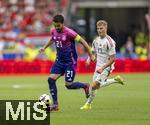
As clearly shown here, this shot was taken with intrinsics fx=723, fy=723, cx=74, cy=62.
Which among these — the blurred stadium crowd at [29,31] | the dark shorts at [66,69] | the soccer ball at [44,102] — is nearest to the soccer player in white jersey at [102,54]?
the dark shorts at [66,69]

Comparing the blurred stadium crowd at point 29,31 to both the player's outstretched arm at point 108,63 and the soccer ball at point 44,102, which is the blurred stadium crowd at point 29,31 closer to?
the player's outstretched arm at point 108,63

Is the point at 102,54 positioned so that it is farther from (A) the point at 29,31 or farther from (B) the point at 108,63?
(A) the point at 29,31

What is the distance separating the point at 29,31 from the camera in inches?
1661

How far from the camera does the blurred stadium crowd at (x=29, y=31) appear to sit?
40.7 m

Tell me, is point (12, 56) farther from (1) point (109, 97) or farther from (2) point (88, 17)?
(1) point (109, 97)

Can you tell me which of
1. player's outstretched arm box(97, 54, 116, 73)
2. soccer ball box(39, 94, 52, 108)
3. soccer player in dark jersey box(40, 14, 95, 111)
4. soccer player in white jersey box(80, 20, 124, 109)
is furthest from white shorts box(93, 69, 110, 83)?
soccer ball box(39, 94, 52, 108)

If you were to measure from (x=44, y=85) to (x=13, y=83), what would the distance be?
2.04 metres

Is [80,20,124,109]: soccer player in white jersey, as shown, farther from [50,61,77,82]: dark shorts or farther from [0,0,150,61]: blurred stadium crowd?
[0,0,150,61]: blurred stadium crowd

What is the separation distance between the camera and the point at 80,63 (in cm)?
3638

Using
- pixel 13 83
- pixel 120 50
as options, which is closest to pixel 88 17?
pixel 120 50

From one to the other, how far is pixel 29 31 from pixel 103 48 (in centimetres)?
A: 2505

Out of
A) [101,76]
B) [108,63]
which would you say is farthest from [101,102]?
[108,63]

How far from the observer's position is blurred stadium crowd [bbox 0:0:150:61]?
134ft

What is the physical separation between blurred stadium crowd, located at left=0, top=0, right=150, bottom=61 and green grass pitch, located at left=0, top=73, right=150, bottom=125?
973 cm
